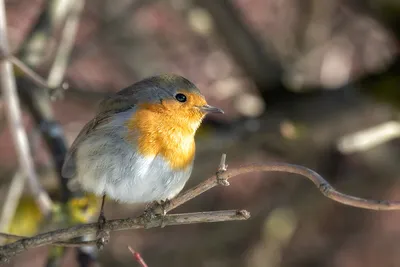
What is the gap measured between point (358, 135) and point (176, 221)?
91.0 inches

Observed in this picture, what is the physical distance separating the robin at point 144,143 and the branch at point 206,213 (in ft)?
0.90

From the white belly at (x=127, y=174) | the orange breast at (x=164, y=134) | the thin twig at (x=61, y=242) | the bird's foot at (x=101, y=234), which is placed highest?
the orange breast at (x=164, y=134)

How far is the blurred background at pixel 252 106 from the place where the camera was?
4.51 meters

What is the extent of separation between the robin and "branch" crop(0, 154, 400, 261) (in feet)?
0.90

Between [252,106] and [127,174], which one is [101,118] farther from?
[252,106]

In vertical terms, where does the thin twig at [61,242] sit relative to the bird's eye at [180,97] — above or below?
below

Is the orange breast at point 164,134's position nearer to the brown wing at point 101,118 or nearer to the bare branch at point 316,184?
the brown wing at point 101,118

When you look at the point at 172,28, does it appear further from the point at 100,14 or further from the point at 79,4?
the point at 79,4

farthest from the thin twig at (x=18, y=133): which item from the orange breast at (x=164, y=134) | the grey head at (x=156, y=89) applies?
the orange breast at (x=164, y=134)

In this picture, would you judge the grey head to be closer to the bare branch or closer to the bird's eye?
the bird's eye

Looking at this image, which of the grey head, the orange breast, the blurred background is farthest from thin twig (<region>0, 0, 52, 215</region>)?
the orange breast

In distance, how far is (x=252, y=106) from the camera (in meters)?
5.22

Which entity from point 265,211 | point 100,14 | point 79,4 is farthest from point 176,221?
point 100,14

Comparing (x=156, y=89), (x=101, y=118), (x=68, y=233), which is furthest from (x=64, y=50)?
(x=68, y=233)
